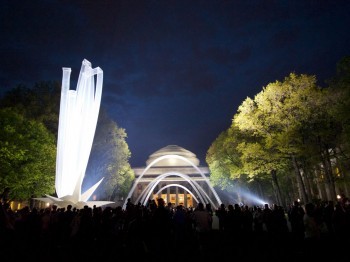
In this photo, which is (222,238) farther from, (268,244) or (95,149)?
(95,149)

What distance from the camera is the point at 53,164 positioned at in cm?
3472

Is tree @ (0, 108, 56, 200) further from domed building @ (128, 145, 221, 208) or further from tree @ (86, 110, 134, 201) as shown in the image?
domed building @ (128, 145, 221, 208)

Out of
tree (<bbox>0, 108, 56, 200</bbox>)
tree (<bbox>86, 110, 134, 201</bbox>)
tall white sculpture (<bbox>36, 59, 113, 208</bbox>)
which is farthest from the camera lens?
tree (<bbox>86, 110, 134, 201</bbox>)

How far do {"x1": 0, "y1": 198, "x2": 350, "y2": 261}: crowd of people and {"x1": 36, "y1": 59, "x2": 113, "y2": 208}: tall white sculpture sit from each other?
41.6ft

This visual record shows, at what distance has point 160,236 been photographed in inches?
389

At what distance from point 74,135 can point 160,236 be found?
65.9 feet

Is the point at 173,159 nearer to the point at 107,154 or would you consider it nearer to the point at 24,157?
the point at 107,154

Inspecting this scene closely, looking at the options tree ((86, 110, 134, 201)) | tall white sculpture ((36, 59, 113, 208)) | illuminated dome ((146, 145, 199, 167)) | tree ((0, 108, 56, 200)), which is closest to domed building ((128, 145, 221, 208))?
illuminated dome ((146, 145, 199, 167))

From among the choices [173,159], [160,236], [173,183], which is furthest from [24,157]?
[173,159]

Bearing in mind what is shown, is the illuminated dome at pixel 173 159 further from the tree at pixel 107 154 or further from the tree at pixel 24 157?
the tree at pixel 24 157

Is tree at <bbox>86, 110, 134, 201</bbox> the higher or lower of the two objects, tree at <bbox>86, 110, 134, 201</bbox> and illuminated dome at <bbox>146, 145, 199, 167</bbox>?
the lower

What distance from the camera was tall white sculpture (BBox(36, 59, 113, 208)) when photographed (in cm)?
2622

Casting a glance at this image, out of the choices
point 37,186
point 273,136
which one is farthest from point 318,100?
point 37,186

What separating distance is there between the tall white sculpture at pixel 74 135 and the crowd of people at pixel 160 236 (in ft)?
41.6
